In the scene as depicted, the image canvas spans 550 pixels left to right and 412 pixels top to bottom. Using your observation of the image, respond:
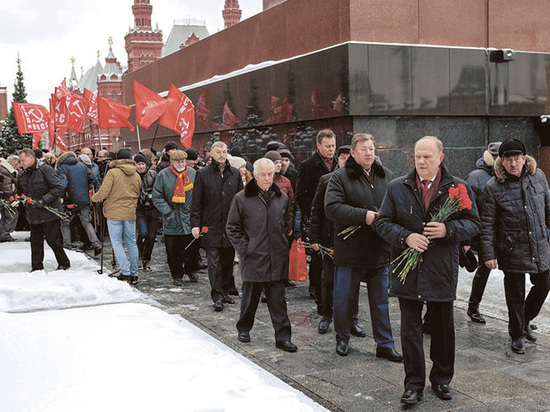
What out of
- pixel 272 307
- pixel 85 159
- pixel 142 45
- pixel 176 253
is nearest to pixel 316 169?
pixel 272 307

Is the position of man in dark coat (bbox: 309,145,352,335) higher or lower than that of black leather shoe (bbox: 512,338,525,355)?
higher

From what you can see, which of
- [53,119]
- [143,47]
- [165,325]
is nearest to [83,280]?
[165,325]

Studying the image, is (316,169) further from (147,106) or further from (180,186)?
(147,106)

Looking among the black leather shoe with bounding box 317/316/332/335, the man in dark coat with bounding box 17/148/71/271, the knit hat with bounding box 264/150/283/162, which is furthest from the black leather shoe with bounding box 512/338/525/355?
the man in dark coat with bounding box 17/148/71/271

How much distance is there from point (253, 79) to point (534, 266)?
946 cm

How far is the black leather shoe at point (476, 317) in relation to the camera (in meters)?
7.18

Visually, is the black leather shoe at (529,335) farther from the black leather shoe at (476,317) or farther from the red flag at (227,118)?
the red flag at (227,118)

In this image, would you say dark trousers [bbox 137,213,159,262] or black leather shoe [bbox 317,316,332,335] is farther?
dark trousers [bbox 137,213,159,262]

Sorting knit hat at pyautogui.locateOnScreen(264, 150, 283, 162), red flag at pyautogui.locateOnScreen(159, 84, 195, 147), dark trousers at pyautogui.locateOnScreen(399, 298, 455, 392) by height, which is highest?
red flag at pyautogui.locateOnScreen(159, 84, 195, 147)

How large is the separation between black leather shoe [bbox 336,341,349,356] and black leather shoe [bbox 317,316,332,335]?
76cm

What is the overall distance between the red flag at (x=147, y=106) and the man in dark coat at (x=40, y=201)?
3.22 meters

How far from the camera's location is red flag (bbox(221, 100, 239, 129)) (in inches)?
620

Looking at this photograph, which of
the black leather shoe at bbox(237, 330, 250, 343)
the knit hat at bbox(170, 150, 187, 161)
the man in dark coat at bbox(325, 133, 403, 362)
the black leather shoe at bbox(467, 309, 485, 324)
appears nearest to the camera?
the man in dark coat at bbox(325, 133, 403, 362)

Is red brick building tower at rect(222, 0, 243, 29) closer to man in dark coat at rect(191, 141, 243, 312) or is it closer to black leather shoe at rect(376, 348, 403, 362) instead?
man in dark coat at rect(191, 141, 243, 312)
